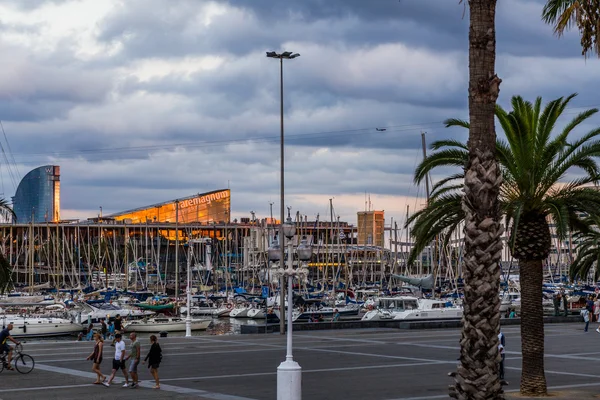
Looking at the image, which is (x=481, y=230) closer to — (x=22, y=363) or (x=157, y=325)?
(x=22, y=363)

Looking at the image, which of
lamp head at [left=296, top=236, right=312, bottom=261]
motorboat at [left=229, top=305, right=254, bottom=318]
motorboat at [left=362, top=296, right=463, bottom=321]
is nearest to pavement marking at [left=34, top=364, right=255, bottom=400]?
lamp head at [left=296, top=236, right=312, bottom=261]

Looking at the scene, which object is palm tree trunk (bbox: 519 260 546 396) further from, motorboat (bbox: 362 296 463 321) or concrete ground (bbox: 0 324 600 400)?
motorboat (bbox: 362 296 463 321)

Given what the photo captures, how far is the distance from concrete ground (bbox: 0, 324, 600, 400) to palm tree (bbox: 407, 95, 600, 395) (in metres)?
1.87

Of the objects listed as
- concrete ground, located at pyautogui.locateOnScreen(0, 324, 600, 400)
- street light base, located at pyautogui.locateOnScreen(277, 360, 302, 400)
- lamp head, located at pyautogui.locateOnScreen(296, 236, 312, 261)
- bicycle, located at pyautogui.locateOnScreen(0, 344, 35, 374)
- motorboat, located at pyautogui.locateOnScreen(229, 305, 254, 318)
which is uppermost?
lamp head, located at pyautogui.locateOnScreen(296, 236, 312, 261)

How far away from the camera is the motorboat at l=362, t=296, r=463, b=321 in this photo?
60812mm

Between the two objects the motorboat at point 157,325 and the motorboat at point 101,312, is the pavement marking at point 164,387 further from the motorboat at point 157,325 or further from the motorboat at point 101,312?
the motorboat at point 101,312

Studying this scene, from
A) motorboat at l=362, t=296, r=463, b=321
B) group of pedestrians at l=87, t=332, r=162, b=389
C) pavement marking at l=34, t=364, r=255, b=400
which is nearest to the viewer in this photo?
pavement marking at l=34, t=364, r=255, b=400

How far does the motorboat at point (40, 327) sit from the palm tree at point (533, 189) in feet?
127

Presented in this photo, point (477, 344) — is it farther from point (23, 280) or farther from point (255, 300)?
point (23, 280)

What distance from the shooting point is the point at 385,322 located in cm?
5228

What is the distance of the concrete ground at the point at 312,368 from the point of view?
2361 cm

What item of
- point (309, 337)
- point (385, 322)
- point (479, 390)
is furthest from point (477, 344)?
point (385, 322)

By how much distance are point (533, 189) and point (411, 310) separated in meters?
40.3

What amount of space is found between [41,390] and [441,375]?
12.1 meters
